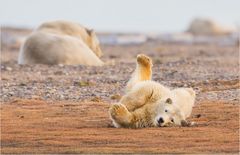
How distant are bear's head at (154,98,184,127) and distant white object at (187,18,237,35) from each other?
74017mm

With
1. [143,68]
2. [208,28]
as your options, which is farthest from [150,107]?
[208,28]

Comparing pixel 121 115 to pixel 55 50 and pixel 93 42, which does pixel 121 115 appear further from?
pixel 93 42

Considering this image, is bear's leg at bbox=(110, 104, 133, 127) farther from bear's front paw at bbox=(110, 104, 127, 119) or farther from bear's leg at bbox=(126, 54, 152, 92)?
bear's leg at bbox=(126, 54, 152, 92)

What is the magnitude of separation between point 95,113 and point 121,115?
2.07 m

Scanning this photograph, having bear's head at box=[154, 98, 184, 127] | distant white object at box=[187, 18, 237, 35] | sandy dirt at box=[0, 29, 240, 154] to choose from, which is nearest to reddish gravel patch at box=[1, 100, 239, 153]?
sandy dirt at box=[0, 29, 240, 154]

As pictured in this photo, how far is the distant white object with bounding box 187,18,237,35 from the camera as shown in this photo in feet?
285

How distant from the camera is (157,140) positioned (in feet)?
39.1

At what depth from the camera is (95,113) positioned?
14922 millimetres

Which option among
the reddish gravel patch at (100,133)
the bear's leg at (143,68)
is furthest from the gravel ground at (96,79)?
the bear's leg at (143,68)

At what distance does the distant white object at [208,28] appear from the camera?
87000 mm

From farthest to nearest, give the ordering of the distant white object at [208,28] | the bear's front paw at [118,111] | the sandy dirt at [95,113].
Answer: the distant white object at [208,28] → the bear's front paw at [118,111] → the sandy dirt at [95,113]

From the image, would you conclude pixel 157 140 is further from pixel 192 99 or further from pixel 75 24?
pixel 75 24

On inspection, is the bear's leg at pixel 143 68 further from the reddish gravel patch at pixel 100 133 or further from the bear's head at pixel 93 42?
the bear's head at pixel 93 42

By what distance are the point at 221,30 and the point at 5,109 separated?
72.6 meters
